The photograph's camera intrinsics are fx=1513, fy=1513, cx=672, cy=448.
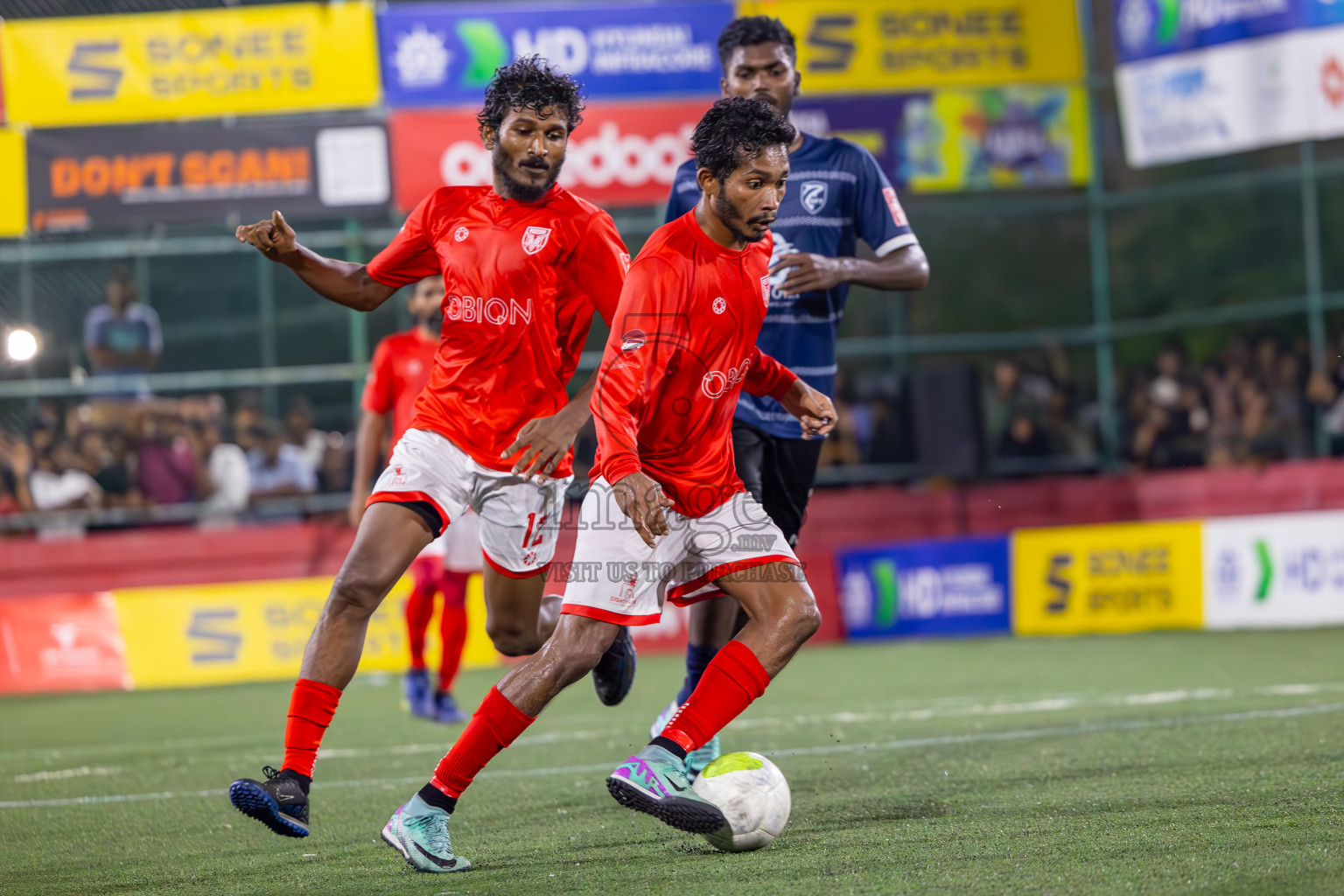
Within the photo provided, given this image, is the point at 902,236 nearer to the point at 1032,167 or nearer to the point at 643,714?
the point at 643,714

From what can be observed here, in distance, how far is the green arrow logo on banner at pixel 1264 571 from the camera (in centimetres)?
1248

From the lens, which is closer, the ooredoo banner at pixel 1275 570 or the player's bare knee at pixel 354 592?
the player's bare knee at pixel 354 592

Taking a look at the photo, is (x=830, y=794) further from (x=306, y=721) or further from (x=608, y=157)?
(x=608, y=157)

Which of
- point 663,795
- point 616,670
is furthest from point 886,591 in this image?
point 663,795

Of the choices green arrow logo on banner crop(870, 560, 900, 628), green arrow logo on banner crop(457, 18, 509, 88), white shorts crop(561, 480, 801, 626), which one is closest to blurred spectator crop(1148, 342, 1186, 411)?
green arrow logo on banner crop(870, 560, 900, 628)

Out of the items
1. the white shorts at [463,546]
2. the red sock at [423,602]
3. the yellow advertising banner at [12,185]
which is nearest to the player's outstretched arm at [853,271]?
the white shorts at [463,546]

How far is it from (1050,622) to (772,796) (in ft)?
30.3

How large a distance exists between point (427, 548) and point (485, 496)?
11.9 ft

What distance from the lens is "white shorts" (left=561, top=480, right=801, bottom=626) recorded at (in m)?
4.54

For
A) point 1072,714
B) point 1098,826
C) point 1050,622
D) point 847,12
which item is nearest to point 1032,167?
point 847,12

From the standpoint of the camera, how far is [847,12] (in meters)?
15.0

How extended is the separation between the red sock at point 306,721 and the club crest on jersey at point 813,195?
266 cm

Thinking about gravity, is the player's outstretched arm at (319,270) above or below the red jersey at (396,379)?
above

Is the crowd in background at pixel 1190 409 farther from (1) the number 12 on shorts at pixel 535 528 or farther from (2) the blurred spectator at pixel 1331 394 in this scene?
(1) the number 12 on shorts at pixel 535 528
